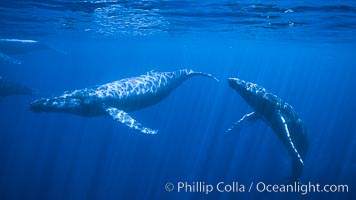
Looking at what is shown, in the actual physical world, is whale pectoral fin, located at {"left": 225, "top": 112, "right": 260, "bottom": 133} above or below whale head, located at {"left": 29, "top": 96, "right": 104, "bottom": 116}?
below

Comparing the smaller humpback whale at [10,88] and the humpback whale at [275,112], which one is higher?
the humpback whale at [275,112]

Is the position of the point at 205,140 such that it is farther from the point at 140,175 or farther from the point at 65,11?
the point at 65,11

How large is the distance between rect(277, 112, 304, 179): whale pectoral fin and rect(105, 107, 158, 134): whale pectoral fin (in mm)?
5064

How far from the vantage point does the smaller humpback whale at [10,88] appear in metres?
20.5

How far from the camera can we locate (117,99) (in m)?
13.7

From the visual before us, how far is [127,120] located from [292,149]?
247 inches

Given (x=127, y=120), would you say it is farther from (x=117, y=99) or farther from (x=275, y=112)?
(x=275, y=112)

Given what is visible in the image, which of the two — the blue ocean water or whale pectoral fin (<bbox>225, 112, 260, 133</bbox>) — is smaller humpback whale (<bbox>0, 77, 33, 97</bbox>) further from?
whale pectoral fin (<bbox>225, 112, 260, 133</bbox>)

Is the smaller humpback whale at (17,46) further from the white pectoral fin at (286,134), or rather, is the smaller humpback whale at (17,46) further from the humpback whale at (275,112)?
the white pectoral fin at (286,134)

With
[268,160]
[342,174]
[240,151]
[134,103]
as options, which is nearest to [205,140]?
[240,151]

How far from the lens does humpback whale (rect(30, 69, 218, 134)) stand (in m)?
12.1

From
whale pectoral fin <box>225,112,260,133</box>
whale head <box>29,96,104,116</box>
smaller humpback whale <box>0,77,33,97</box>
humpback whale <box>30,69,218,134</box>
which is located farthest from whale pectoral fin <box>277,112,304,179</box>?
smaller humpback whale <box>0,77,33,97</box>

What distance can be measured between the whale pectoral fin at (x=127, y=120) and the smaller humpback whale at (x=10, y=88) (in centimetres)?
1147

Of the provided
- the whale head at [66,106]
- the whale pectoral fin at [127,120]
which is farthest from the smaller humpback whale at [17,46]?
the whale pectoral fin at [127,120]
